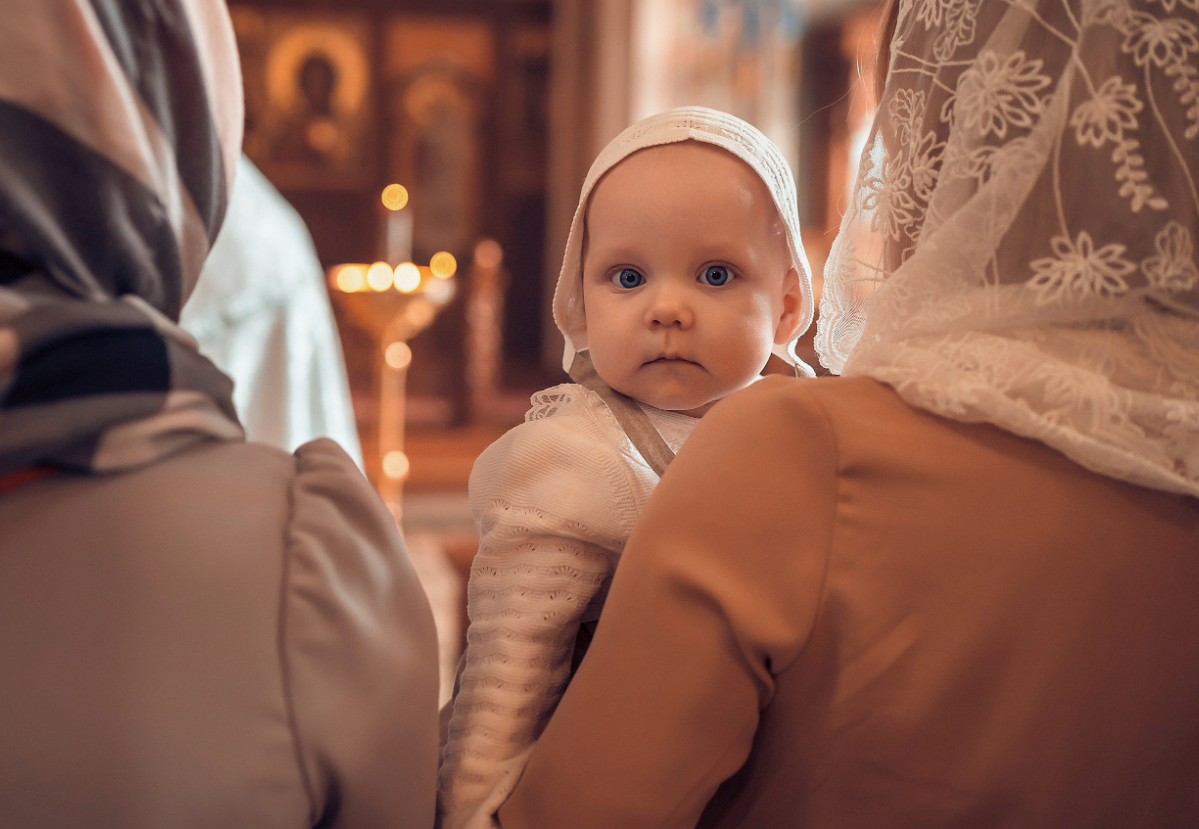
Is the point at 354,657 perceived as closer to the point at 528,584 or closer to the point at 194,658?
the point at 194,658

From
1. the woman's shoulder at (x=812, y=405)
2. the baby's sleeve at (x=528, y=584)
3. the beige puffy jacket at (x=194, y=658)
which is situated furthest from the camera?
the baby's sleeve at (x=528, y=584)

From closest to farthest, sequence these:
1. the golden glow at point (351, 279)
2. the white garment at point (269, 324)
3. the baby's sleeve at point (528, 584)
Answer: the baby's sleeve at point (528, 584)
the white garment at point (269, 324)
the golden glow at point (351, 279)

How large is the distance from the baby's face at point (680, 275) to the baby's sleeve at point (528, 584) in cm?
9

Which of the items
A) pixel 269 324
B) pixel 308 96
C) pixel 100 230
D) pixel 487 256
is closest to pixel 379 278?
pixel 269 324

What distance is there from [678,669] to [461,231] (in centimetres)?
758

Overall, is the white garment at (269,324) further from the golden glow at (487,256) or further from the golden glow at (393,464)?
the golden glow at (487,256)

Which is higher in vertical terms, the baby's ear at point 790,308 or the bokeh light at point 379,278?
the baby's ear at point 790,308

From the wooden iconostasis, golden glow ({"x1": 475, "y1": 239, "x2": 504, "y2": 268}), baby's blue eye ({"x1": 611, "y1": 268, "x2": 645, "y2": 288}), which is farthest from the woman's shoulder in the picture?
the wooden iconostasis

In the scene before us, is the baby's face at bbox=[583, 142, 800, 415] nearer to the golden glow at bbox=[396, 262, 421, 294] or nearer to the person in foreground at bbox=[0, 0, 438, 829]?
the person in foreground at bbox=[0, 0, 438, 829]

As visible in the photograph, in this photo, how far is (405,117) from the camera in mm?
7883

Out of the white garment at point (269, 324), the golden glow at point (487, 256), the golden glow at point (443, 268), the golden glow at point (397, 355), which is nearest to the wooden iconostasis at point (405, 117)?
the golden glow at point (487, 256)

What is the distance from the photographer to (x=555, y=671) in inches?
33.2

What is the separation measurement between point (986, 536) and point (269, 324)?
7.04ft

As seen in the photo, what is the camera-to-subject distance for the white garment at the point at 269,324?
2254 millimetres
